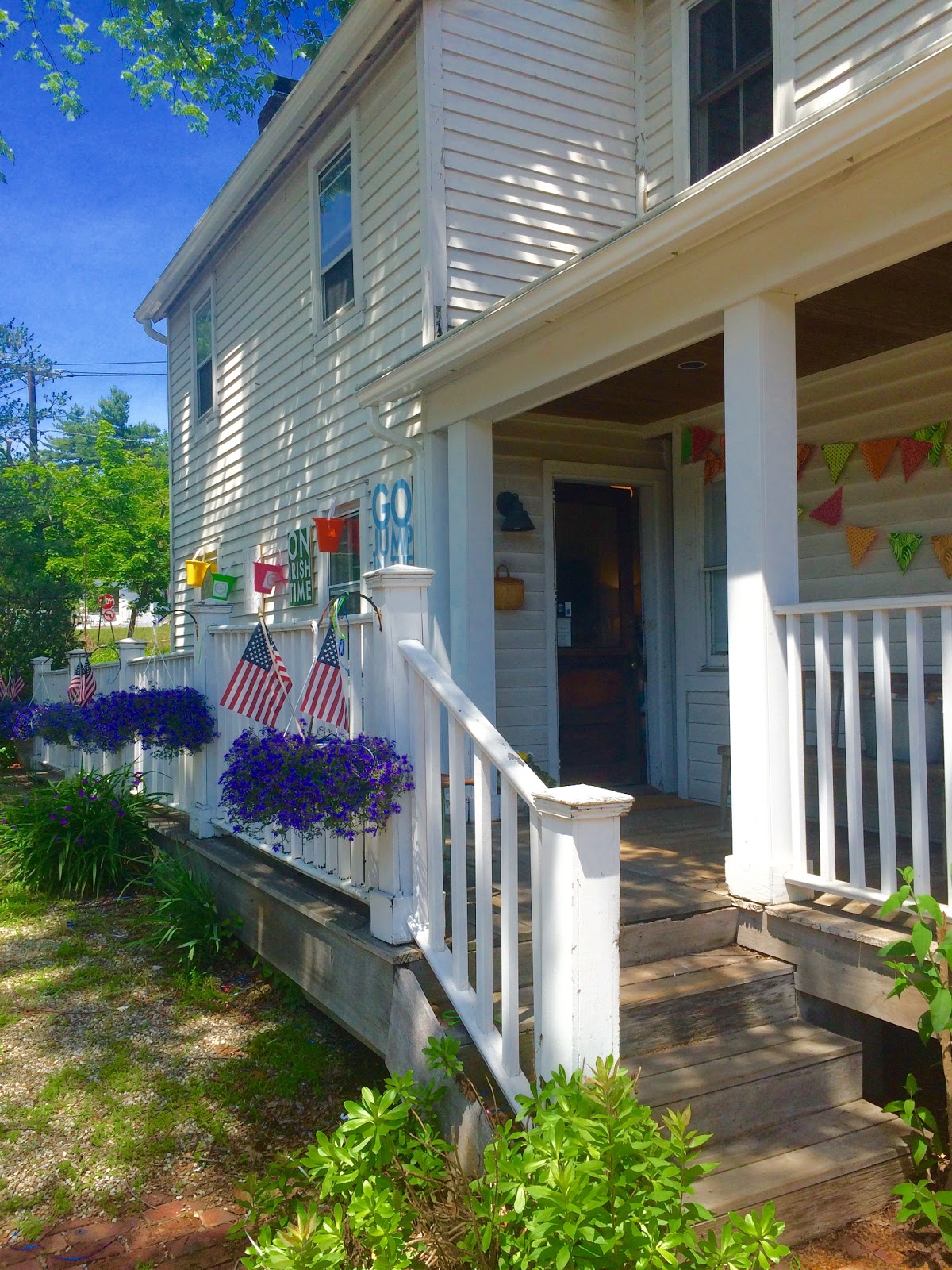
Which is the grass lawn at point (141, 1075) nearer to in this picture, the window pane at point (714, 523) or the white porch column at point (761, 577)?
the white porch column at point (761, 577)

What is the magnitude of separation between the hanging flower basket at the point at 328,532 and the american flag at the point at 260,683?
323 centimetres

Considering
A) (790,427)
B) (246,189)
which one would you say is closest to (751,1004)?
(790,427)

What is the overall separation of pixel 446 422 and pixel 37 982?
3.69 m

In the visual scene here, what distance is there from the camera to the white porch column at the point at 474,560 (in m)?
5.60

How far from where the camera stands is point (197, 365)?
11328mm

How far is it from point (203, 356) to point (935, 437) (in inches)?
339

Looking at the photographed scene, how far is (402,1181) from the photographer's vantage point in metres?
2.57

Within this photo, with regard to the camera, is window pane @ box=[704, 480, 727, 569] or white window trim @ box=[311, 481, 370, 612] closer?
window pane @ box=[704, 480, 727, 569]

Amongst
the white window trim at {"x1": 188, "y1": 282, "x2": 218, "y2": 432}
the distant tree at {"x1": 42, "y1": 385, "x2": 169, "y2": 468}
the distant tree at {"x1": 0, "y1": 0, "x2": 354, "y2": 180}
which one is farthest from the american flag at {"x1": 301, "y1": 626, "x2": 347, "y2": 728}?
the distant tree at {"x1": 42, "y1": 385, "x2": 169, "y2": 468}

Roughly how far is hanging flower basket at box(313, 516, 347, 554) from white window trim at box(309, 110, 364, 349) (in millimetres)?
→ 1456

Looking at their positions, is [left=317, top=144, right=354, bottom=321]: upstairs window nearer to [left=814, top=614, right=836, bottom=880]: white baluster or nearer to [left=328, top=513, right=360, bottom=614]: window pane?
[left=328, top=513, right=360, bottom=614]: window pane

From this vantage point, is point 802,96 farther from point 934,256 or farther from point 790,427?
point 790,427

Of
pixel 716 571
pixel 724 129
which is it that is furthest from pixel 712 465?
pixel 724 129

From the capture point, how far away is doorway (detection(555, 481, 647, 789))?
667 centimetres
